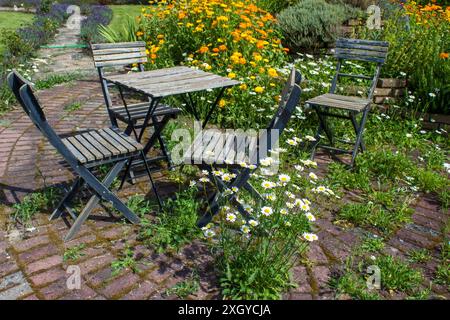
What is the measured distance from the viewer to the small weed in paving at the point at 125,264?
2594 mm

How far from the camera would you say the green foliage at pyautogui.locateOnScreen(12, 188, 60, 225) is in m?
3.10

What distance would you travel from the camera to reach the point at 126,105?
365 cm

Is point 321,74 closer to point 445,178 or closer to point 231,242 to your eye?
point 445,178

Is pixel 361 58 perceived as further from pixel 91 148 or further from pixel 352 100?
pixel 91 148

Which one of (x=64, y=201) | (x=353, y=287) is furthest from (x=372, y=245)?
(x=64, y=201)

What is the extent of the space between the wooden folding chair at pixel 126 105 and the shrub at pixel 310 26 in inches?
151

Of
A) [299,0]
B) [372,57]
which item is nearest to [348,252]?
[372,57]

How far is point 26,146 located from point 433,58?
5284mm

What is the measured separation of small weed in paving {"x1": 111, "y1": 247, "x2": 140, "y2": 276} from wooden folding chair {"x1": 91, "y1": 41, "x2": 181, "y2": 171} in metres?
1.25

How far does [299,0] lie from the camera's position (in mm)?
8641

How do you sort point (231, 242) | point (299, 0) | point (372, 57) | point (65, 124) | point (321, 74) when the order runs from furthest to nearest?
1. point (299, 0)
2. point (321, 74)
3. point (65, 124)
4. point (372, 57)
5. point (231, 242)

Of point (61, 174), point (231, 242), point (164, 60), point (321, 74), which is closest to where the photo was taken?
point (231, 242)

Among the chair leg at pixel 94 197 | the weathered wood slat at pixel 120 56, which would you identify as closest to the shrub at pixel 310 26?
the weathered wood slat at pixel 120 56

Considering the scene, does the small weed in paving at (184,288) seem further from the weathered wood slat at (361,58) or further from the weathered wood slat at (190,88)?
the weathered wood slat at (361,58)
